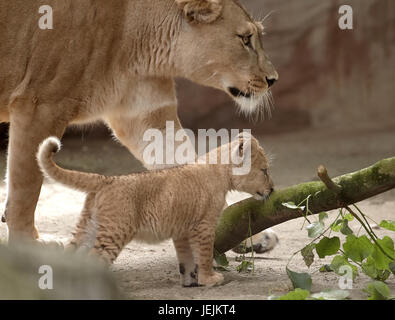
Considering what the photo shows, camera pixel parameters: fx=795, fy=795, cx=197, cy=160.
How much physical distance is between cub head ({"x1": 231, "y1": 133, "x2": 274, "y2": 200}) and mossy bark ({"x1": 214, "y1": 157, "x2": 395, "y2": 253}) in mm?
56

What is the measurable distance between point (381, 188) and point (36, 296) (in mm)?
2021

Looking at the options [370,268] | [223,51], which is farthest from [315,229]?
[223,51]

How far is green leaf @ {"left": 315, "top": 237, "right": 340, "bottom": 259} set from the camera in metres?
3.98

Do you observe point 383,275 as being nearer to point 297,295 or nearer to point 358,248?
point 358,248

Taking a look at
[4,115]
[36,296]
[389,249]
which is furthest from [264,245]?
[36,296]

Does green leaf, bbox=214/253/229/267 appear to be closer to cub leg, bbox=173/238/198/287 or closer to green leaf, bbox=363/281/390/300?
cub leg, bbox=173/238/198/287

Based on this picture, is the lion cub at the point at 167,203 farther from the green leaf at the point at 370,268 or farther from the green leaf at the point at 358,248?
the green leaf at the point at 370,268

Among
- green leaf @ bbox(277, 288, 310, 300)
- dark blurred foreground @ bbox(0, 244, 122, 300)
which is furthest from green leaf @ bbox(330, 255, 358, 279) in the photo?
dark blurred foreground @ bbox(0, 244, 122, 300)

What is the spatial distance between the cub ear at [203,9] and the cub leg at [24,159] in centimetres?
105

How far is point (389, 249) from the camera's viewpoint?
3.96m

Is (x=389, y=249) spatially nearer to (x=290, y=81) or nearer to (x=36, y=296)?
(x=36, y=296)

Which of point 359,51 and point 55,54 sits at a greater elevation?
point 359,51

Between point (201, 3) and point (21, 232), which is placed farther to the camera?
point (201, 3)

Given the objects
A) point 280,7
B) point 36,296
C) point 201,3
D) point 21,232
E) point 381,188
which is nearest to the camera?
point 36,296
